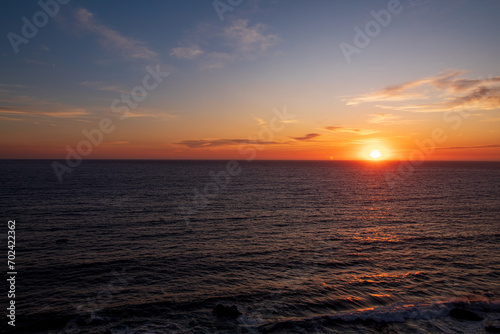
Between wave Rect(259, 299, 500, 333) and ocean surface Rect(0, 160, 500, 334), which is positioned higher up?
ocean surface Rect(0, 160, 500, 334)

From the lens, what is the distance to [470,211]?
173 ft

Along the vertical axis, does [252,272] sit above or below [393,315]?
above

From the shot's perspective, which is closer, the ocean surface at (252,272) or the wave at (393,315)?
A: the wave at (393,315)

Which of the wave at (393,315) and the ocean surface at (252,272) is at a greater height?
the ocean surface at (252,272)

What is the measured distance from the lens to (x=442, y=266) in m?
27.6

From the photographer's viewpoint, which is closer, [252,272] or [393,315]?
[393,315]

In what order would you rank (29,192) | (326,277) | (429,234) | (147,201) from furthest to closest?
(29,192)
(147,201)
(429,234)
(326,277)

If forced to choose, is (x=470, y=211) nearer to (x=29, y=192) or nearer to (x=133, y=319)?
(x=133, y=319)

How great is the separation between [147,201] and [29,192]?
32.5 meters

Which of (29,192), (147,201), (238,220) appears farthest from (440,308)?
(29,192)

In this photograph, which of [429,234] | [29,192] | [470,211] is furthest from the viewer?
[29,192]

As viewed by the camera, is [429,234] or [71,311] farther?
[429,234]

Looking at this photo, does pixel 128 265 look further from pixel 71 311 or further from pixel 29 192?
pixel 29 192

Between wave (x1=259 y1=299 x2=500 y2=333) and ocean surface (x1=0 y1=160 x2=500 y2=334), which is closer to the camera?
wave (x1=259 y1=299 x2=500 y2=333)
